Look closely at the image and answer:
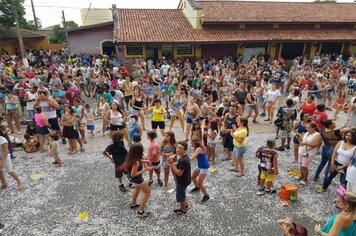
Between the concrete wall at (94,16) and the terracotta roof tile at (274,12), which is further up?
the concrete wall at (94,16)

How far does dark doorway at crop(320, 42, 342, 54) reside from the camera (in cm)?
2370

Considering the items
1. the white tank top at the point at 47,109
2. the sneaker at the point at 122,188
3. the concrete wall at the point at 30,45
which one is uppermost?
the concrete wall at the point at 30,45

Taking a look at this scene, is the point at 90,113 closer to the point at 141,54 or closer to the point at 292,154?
the point at 292,154

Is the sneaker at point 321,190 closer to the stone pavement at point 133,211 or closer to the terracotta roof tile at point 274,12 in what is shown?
the stone pavement at point 133,211

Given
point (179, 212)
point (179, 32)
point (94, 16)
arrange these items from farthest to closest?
point (94, 16), point (179, 32), point (179, 212)

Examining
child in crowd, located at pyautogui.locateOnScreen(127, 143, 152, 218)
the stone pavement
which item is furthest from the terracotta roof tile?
child in crowd, located at pyautogui.locateOnScreen(127, 143, 152, 218)

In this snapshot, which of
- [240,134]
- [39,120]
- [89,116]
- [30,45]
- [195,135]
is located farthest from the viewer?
[30,45]

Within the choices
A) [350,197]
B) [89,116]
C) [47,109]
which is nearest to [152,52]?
[89,116]

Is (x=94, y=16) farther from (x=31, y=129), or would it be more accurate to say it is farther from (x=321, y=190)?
(x=321, y=190)

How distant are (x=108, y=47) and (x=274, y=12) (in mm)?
15419

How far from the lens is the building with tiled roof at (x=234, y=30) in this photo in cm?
2034

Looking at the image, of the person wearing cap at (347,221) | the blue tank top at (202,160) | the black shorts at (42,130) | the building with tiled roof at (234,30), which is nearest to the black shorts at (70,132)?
the black shorts at (42,130)

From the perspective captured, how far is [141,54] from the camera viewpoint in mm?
20453

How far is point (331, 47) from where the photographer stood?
943 inches
